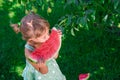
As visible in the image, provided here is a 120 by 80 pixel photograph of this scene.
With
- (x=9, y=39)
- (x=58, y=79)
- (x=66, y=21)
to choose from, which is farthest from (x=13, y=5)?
(x=58, y=79)

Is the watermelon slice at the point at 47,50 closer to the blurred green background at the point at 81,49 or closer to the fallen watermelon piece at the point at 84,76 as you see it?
the blurred green background at the point at 81,49

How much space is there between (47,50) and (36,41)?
179mm

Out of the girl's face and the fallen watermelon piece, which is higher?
the girl's face

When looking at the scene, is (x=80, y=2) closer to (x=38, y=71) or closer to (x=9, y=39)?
(x=38, y=71)

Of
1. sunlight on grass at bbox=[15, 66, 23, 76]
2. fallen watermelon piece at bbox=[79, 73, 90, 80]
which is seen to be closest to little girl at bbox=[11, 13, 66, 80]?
fallen watermelon piece at bbox=[79, 73, 90, 80]

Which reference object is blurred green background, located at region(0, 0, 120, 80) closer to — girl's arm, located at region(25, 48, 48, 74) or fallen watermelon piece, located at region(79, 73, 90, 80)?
fallen watermelon piece, located at region(79, 73, 90, 80)

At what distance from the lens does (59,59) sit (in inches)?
199

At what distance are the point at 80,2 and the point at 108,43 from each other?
5.42 feet

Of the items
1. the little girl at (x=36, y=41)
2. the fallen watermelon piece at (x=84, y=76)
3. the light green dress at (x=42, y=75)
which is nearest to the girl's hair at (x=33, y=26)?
the little girl at (x=36, y=41)

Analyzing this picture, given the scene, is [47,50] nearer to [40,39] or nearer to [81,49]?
[40,39]

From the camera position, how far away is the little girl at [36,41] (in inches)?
128

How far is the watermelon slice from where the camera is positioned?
11.3 feet

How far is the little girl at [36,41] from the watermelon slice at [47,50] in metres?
0.04

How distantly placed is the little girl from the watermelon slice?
0.14ft
